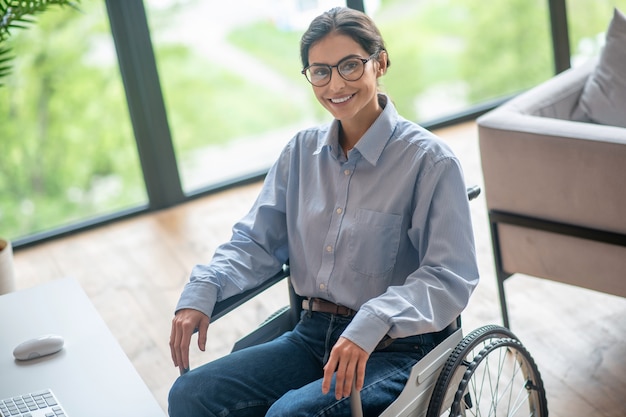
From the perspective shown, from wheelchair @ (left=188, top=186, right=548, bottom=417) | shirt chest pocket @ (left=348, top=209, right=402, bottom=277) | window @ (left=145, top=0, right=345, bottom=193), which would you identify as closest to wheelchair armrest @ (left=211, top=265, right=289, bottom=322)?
wheelchair @ (left=188, top=186, right=548, bottom=417)

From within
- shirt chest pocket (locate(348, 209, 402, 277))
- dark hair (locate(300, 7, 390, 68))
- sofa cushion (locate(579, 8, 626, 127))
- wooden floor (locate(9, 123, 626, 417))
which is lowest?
wooden floor (locate(9, 123, 626, 417))

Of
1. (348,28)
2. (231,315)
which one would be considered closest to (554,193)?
(348,28)

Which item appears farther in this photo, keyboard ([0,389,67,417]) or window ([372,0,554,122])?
window ([372,0,554,122])

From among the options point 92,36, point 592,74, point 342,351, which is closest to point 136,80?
point 92,36

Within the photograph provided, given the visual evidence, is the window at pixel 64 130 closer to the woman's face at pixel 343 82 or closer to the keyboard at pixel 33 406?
the woman's face at pixel 343 82

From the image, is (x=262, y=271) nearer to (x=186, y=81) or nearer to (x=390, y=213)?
(x=390, y=213)

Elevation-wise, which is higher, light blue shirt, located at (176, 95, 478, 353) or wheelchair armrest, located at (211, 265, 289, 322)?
light blue shirt, located at (176, 95, 478, 353)

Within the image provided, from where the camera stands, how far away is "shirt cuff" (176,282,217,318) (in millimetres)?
1974

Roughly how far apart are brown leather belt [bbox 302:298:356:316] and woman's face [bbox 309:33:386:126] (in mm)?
404

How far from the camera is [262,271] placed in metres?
2.14

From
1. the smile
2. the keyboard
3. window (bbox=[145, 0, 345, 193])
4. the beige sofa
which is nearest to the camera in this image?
the keyboard

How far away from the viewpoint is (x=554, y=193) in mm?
2535

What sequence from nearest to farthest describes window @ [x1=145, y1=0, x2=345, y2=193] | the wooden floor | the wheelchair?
the wheelchair → the wooden floor → window @ [x1=145, y1=0, x2=345, y2=193]

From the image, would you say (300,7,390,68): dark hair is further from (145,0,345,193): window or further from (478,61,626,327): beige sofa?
(145,0,345,193): window
